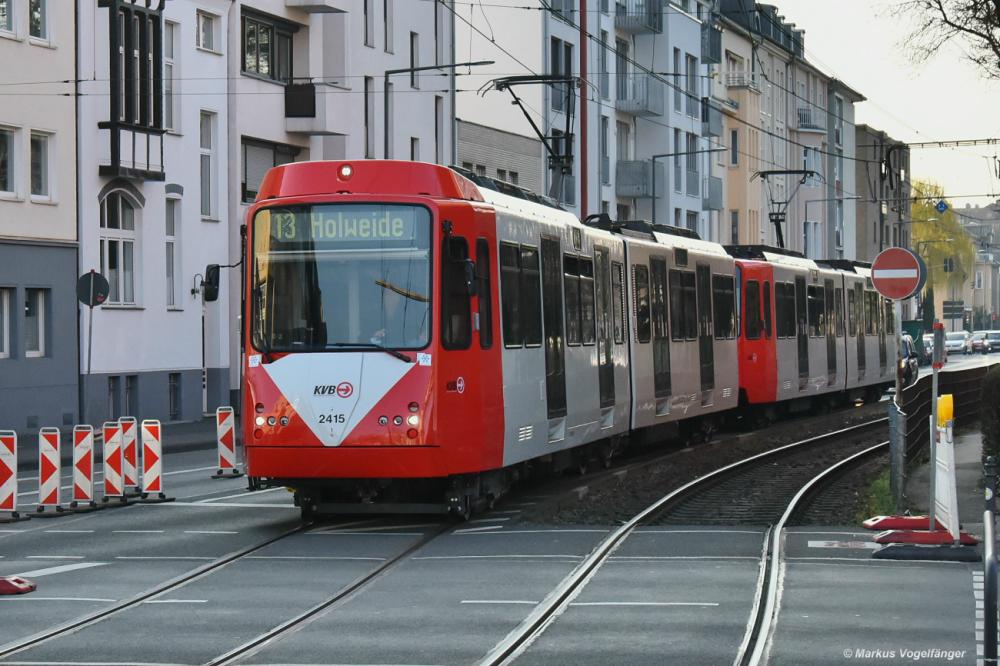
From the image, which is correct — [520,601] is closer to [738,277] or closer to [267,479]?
[267,479]

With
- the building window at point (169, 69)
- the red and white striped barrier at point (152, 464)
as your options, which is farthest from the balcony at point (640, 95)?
the red and white striped barrier at point (152, 464)

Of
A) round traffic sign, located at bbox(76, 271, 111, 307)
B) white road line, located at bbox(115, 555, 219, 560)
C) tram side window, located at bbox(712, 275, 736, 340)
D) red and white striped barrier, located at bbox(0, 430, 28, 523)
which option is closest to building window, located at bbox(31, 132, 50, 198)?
round traffic sign, located at bbox(76, 271, 111, 307)

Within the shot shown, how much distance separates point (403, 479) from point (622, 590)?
18.0 ft

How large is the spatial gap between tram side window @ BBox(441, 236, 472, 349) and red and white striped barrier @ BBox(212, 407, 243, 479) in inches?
348

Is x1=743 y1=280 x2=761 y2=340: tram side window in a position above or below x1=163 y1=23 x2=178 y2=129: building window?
below

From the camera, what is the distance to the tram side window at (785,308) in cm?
3691

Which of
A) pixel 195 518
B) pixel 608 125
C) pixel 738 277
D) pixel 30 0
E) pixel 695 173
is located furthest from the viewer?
pixel 695 173

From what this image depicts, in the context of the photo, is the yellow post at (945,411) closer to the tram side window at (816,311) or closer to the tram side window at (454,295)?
the tram side window at (454,295)

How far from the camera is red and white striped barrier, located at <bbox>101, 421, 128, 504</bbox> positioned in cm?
2061

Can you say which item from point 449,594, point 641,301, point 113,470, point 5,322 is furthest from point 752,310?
point 449,594

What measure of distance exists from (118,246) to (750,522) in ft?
82.0

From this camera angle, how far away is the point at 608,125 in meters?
71.1

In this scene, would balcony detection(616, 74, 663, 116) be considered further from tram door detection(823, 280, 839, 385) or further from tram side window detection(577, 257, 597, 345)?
tram side window detection(577, 257, 597, 345)

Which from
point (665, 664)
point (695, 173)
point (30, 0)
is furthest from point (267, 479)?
point (695, 173)
